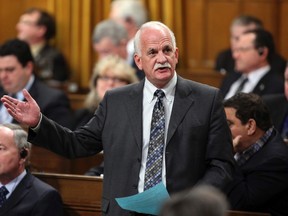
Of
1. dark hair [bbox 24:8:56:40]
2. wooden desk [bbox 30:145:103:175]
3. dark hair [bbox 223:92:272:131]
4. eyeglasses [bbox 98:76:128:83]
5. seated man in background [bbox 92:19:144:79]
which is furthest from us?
dark hair [bbox 24:8:56:40]

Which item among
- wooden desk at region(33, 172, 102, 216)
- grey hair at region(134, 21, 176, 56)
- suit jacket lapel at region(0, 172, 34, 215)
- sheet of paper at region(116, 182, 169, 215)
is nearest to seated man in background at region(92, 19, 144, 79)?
wooden desk at region(33, 172, 102, 216)

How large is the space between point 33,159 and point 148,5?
3192mm

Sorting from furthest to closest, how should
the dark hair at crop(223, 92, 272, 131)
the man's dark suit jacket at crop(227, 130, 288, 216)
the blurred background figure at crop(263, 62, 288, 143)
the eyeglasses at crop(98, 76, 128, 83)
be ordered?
the eyeglasses at crop(98, 76, 128, 83) → the blurred background figure at crop(263, 62, 288, 143) → the dark hair at crop(223, 92, 272, 131) → the man's dark suit jacket at crop(227, 130, 288, 216)

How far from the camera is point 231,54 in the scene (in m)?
7.62

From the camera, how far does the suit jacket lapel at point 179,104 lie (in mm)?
3494

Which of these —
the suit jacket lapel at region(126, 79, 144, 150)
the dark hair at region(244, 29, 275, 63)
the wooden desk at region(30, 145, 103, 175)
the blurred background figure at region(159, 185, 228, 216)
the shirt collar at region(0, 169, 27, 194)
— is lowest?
the wooden desk at region(30, 145, 103, 175)

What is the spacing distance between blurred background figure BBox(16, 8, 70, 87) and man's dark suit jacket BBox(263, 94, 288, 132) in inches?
110

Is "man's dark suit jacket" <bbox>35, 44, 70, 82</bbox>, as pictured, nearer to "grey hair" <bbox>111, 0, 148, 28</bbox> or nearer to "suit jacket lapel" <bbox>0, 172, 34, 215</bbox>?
"grey hair" <bbox>111, 0, 148, 28</bbox>

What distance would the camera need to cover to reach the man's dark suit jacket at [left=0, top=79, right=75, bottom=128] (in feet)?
20.1

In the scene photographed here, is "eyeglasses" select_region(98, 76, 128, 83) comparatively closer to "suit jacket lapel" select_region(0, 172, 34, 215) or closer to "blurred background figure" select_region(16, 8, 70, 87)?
"blurred background figure" select_region(16, 8, 70, 87)

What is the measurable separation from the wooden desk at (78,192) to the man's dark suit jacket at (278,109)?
1.60 metres

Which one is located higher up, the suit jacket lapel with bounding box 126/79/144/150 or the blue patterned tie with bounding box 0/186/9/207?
the suit jacket lapel with bounding box 126/79/144/150

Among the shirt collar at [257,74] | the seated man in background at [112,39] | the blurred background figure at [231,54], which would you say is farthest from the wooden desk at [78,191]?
the seated man in background at [112,39]

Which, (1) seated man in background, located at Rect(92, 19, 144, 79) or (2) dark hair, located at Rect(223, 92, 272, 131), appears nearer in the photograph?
(2) dark hair, located at Rect(223, 92, 272, 131)
